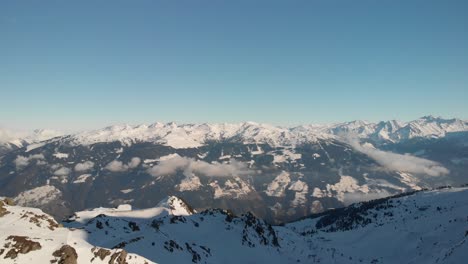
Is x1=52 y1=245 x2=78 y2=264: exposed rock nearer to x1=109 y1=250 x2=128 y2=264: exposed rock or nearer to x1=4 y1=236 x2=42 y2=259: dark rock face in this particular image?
x1=4 y1=236 x2=42 y2=259: dark rock face

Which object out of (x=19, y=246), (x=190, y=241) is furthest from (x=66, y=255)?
(x=190, y=241)

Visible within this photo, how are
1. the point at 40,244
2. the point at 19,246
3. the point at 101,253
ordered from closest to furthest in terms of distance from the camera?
the point at 19,246
the point at 40,244
the point at 101,253

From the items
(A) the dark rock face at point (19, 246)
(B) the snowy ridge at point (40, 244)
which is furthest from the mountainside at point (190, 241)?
(A) the dark rock face at point (19, 246)

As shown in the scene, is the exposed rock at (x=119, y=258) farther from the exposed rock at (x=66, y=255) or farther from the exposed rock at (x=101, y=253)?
the exposed rock at (x=66, y=255)

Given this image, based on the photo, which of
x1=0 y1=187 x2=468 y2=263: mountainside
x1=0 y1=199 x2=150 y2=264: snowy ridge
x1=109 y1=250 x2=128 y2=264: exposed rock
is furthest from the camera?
x1=109 y1=250 x2=128 y2=264: exposed rock

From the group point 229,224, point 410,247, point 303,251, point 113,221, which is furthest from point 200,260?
point 410,247

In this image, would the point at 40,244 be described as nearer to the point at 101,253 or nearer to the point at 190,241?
the point at 101,253

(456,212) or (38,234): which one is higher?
(38,234)

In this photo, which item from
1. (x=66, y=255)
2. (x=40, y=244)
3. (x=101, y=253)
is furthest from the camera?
(x=101, y=253)

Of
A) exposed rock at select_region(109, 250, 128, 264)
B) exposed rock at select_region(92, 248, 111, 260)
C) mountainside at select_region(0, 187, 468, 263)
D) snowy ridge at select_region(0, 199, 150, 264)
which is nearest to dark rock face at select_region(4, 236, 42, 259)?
snowy ridge at select_region(0, 199, 150, 264)

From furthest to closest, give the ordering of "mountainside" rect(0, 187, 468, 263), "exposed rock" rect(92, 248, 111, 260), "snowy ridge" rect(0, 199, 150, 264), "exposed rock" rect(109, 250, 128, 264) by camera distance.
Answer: "exposed rock" rect(109, 250, 128, 264) → "exposed rock" rect(92, 248, 111, 260) → "mountainside" rect(0, 187, 468, 263) → "snowy ridge" rect(0, 199, 150, 264)

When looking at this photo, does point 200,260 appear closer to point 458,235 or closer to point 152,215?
point 152,215
